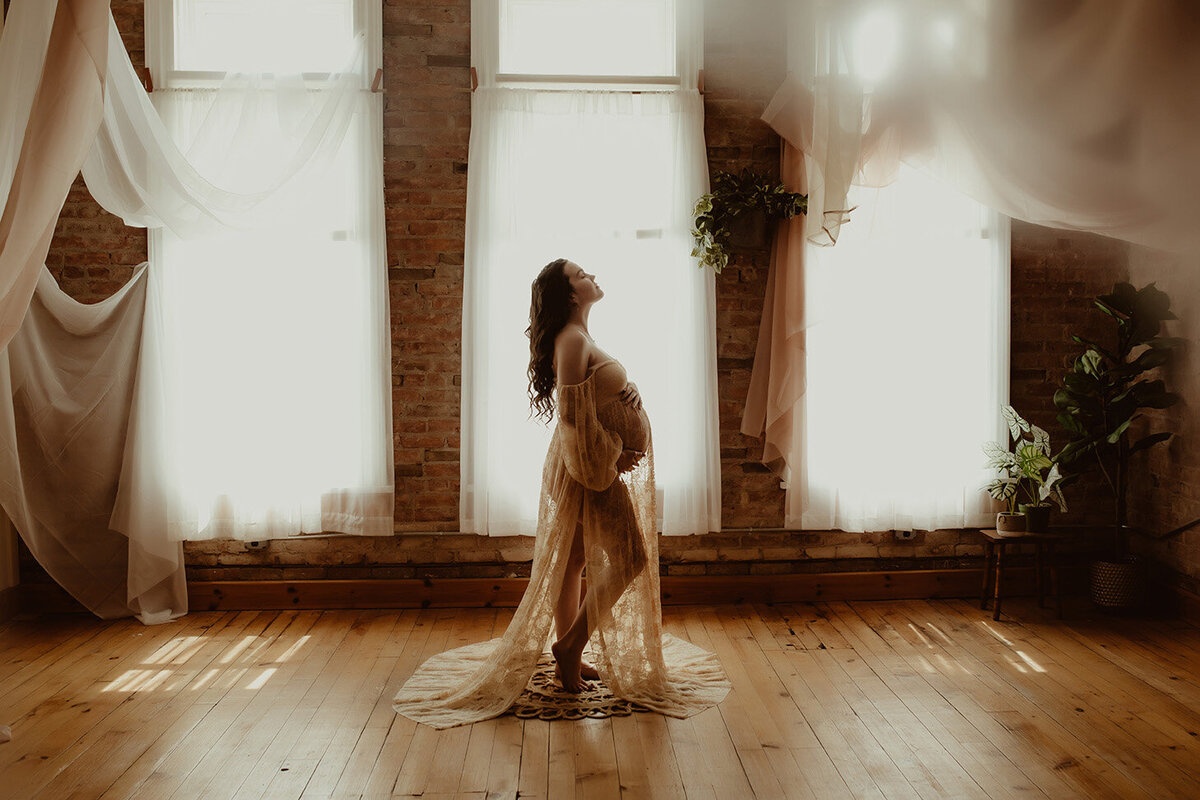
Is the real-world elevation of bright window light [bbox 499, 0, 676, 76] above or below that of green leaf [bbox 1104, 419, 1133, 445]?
above

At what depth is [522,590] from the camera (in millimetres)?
4840

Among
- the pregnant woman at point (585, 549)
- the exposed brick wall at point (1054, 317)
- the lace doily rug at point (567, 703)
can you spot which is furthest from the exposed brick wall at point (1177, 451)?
the lace doily rug at point (567, 703)

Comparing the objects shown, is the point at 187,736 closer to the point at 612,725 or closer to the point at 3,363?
the point at 612,725

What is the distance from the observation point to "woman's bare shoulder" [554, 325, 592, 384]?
139 inches

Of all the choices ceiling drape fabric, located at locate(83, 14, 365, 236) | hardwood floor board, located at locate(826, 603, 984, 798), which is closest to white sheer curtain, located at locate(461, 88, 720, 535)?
ceiling drape fabric, located at locate(83, 14, 365, 236)

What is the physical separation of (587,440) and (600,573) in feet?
1.71

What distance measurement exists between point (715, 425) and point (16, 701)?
3284 millimetres

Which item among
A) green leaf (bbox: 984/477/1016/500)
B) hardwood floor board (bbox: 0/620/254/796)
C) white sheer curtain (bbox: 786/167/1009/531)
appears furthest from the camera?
white sheer curtain (bbox: 786/167/1009/531)

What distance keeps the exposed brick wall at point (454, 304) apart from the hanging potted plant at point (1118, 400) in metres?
0.39

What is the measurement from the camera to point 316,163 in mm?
4297

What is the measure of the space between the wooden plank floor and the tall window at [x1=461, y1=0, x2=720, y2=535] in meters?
0.79

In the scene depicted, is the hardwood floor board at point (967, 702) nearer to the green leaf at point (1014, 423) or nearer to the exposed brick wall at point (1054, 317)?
→ the green leaf at point (1014, 423)

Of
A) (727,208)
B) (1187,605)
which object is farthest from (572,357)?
(1187,605)

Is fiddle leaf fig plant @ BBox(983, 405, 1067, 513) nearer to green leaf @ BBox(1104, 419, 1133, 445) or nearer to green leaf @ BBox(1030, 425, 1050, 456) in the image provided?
green leaf @ BBox(1030, 425, 1050, 456)
